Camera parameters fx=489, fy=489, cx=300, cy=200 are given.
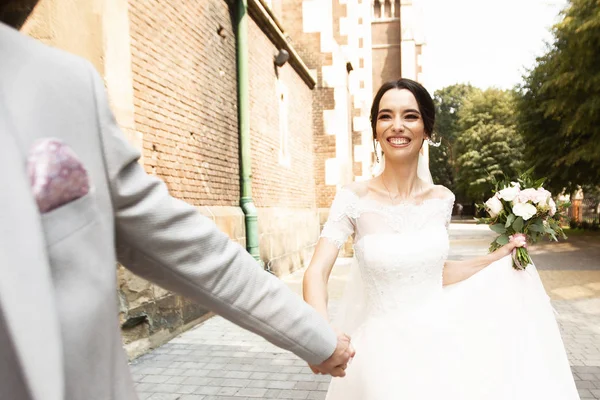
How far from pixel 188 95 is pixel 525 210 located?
551 cm

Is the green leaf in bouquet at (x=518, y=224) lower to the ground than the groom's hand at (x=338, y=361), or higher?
higher

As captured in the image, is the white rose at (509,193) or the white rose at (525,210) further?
the white rose at (509,193)

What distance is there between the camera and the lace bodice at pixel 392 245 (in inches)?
109

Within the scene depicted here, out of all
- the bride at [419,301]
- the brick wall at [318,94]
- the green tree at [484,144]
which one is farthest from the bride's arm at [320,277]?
the green tree at [484,144]

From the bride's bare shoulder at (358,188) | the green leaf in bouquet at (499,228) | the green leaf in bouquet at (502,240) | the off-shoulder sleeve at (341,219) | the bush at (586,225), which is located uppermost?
the bride's bare shoulder at (358,188)

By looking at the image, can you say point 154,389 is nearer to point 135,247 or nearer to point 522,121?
point 135,247

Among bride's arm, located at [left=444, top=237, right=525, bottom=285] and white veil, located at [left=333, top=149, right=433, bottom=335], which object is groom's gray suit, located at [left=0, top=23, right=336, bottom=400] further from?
bride's arm, located at [left=444, top=237, right=525, bottom=285]

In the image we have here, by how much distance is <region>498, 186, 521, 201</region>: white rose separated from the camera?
3.04 meters

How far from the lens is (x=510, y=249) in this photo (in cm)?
300

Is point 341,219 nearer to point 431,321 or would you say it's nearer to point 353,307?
point 353,307

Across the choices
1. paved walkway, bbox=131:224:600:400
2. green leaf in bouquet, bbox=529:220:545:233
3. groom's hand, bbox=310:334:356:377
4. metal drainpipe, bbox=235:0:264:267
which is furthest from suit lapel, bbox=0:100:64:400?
metal drainpipe, bbox=235:0:264:267

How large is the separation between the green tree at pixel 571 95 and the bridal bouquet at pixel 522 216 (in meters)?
11.5

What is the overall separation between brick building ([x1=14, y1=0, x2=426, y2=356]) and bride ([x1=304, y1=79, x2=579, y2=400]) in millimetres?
3238

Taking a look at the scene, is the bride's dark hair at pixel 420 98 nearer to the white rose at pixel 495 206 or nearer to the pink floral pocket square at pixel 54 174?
the white rose at pixel 495 206
